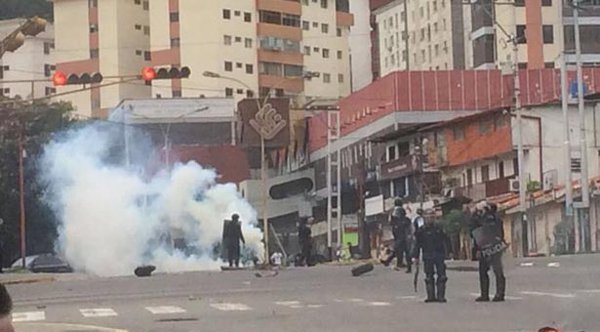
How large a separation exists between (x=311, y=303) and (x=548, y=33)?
64757 millimetres

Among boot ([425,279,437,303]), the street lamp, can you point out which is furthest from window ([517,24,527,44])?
boot ([425,279,437,303])

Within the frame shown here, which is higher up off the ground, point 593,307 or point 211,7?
point 211,7

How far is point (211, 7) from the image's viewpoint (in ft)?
266

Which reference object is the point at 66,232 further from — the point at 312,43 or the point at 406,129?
the point at 312,43

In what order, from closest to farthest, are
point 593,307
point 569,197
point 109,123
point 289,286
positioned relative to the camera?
1. point 593,307
2. point 289,286
3. point 569,197
4. point 109,123

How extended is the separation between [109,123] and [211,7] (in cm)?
1278

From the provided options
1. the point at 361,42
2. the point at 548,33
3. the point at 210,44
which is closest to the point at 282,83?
the point at 210,44

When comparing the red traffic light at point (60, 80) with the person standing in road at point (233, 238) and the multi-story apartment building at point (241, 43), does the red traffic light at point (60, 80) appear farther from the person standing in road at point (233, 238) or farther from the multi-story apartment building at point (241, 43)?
the multi-story apartment building at point (241, 43)

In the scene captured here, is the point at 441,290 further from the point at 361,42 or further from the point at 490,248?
the point at 361,42

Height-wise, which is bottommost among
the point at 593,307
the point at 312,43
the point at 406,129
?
the point at 593,307

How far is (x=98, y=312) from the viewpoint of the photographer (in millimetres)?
19594

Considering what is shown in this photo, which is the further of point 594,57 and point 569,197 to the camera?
point 594,57

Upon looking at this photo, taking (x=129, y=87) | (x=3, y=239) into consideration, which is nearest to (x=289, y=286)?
(x=3, y=239)

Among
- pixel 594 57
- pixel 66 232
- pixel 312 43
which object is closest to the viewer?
pixel 66 232
